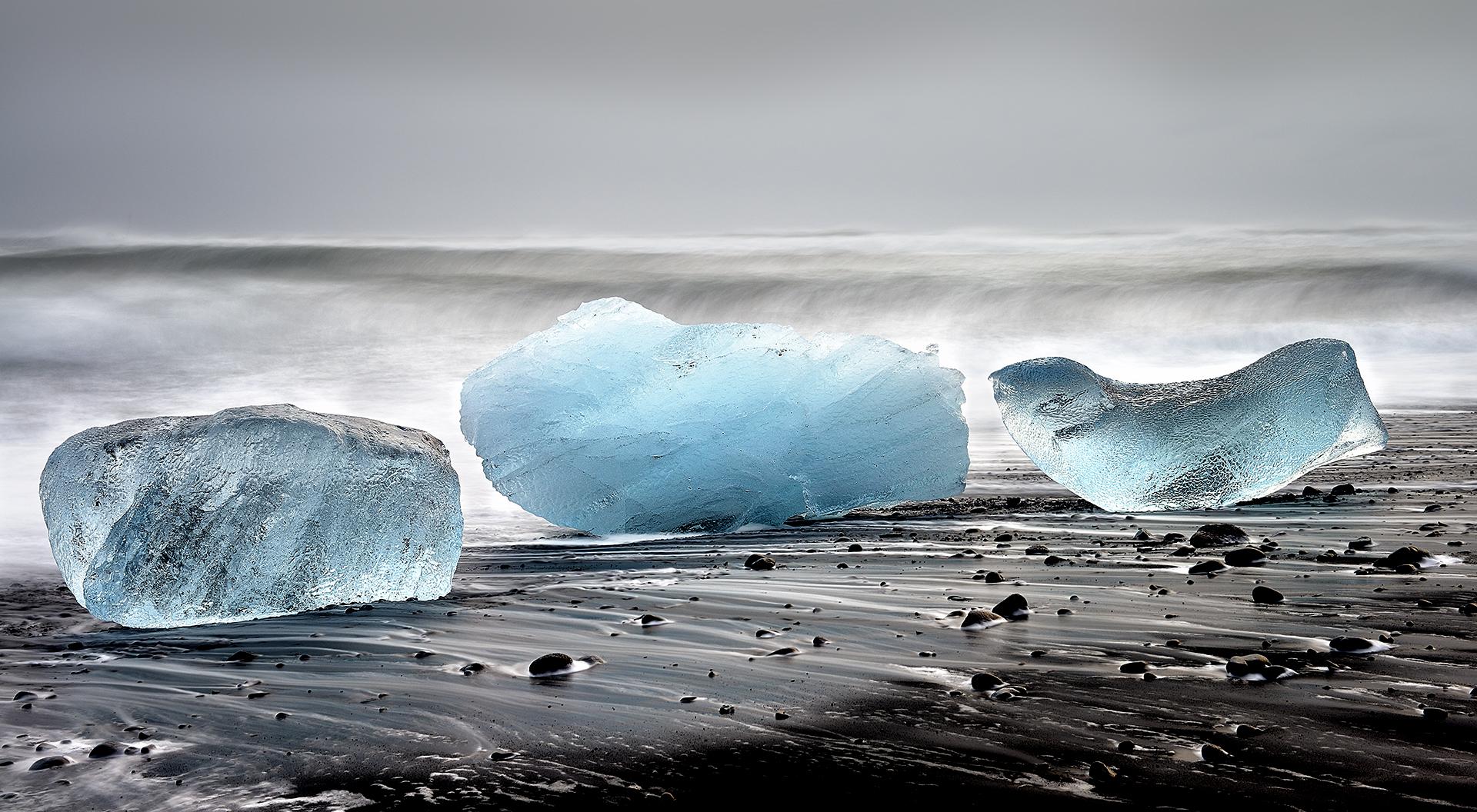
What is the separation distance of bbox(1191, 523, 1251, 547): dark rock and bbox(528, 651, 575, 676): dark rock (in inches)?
98.8

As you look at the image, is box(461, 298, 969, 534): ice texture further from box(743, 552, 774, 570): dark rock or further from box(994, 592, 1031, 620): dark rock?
box(994, 592, 1031, 620): dark rock

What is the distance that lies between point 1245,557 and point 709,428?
2298 millimetres

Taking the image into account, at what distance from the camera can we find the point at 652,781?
2258 mm

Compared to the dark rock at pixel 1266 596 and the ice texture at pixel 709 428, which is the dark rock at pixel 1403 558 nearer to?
the dark rock at pixel 1266 596

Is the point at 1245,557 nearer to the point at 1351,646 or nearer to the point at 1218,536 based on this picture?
the point at 1218,536

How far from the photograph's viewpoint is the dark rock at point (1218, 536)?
4730 millimetres

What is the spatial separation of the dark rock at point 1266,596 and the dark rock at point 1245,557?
24.7 inches

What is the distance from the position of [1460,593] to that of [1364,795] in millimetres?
1881

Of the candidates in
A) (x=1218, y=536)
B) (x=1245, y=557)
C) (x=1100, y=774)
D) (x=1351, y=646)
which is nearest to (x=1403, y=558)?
(x=1245, y=557)

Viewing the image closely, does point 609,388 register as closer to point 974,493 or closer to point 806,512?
point 806,512

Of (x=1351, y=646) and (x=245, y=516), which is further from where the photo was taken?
(x=245, y=516)

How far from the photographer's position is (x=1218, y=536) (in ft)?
15.6

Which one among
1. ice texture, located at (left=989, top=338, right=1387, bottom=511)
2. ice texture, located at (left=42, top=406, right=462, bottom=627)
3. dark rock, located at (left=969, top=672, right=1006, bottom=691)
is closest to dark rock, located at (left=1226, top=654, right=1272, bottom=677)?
dark rock, located at (left=969, top=672, right=1006, bottom=691)

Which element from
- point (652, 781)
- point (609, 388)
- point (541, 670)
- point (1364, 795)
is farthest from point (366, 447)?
point (1364, 795)
